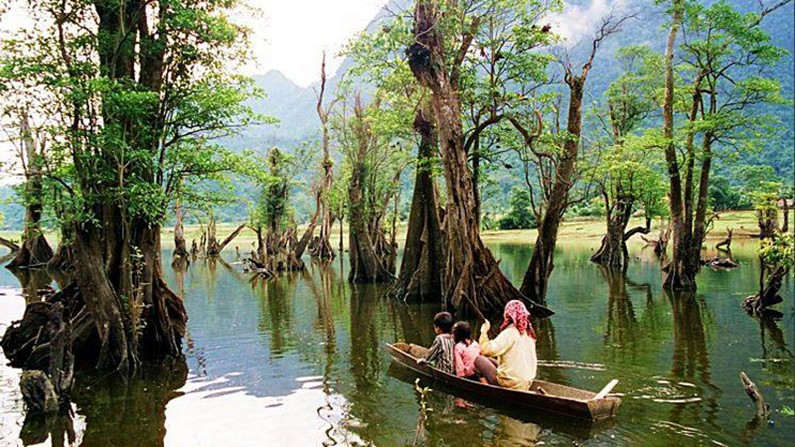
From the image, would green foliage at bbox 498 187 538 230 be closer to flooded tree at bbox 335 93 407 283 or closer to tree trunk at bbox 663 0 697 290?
flooded tree at bbox 335 93 407 283

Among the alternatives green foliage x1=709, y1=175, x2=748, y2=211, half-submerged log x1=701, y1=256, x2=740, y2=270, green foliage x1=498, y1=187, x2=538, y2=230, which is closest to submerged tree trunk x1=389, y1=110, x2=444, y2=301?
half-submerged log x1=701, y1=256, x2=740, y2=270

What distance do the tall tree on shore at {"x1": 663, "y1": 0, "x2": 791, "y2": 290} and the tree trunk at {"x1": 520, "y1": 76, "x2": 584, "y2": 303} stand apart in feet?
13.3

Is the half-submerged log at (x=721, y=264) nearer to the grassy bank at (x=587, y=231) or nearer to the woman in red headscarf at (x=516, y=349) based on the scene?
the grassy bank at (x=587, y=231)

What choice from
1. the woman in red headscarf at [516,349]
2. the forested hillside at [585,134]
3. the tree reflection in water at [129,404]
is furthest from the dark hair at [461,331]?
the forested hillside at [585,134]

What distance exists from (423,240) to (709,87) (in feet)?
41.1

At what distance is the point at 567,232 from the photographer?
72.4m

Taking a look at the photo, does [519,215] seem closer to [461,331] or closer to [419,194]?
[419,194]

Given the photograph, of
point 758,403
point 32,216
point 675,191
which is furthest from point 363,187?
point 758,403

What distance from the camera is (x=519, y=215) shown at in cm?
7512

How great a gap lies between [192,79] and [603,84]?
401 feet

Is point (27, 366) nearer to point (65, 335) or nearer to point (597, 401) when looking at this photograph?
point (65, 335)

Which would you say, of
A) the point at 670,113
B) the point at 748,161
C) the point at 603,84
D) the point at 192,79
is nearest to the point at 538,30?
the point at 670,113

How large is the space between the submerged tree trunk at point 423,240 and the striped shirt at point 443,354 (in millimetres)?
11926

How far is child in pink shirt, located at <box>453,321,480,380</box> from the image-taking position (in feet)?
35.7
